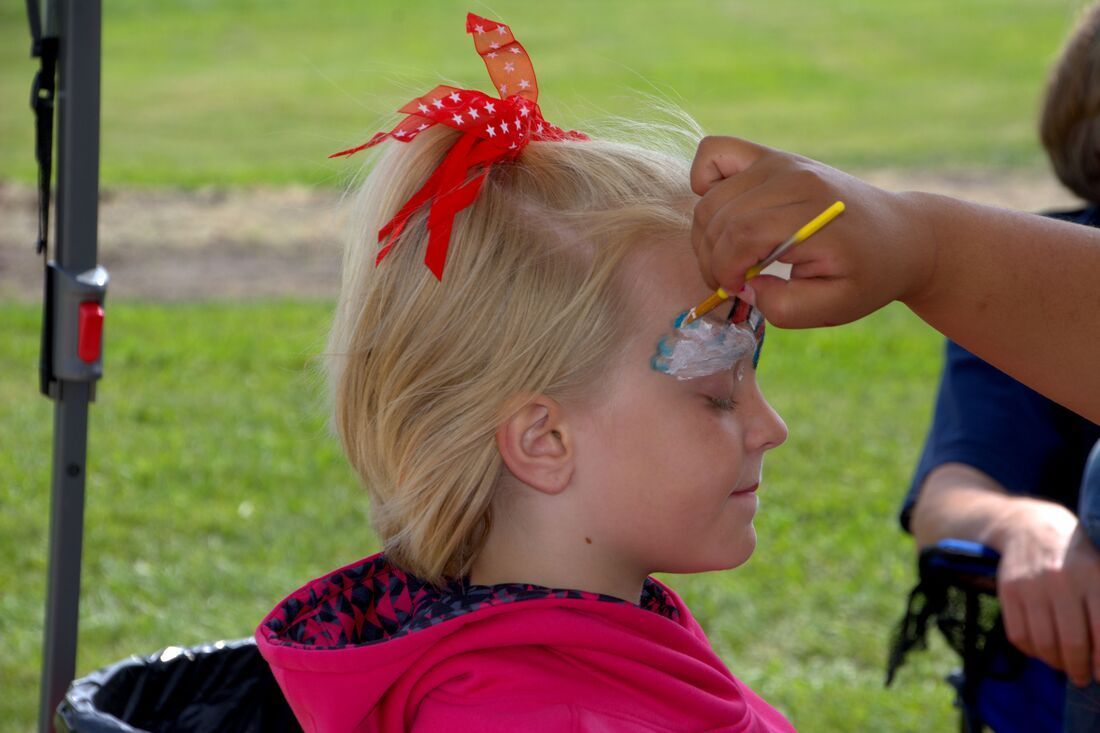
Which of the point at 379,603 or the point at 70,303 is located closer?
the point at 379,603

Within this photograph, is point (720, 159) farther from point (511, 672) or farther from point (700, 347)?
point (511, 672)

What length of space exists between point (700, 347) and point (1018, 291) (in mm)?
406

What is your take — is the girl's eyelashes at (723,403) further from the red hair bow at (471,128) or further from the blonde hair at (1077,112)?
the blonde hair at (1077,112)

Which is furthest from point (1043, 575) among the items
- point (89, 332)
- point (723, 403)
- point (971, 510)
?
point (89, 332)

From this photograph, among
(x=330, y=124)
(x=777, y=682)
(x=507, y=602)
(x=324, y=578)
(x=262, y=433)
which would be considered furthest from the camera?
(x=330, y=124)

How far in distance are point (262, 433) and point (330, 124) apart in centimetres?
751

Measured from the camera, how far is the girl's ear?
174 cm

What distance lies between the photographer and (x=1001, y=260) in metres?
1.44

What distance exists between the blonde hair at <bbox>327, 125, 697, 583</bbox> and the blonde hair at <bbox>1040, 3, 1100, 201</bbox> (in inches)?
53.9

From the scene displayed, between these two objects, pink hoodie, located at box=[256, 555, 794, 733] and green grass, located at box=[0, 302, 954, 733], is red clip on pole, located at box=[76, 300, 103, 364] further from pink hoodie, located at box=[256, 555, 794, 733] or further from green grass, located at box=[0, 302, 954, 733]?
green grass, located at box=[0, 302, 954, 733]

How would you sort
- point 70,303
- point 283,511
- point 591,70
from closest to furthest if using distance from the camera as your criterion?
point 70,303 → point 283,511 → point 591,70

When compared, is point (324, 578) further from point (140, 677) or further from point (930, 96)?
point (930, 96)

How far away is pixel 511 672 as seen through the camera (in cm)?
165

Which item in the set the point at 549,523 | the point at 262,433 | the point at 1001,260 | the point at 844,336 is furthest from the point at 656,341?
the point at 844,336
